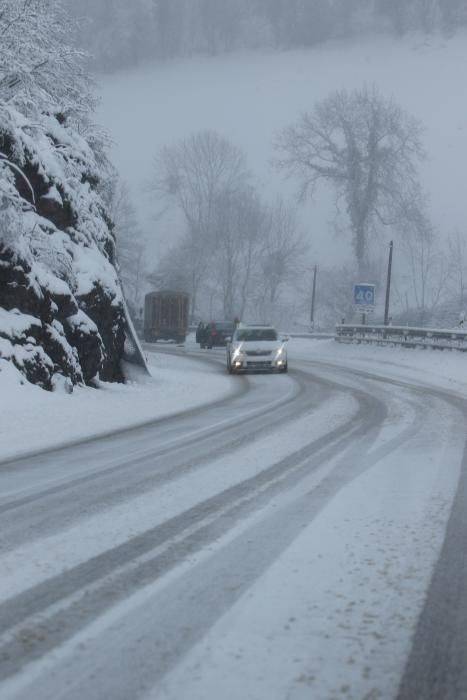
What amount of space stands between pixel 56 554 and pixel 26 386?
1102cm

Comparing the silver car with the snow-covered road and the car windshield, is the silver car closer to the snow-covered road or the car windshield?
the car windshield

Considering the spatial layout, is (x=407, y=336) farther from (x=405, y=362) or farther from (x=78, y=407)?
(x=78, y=407)

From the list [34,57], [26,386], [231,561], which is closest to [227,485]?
[231,561]

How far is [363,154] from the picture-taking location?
56656 mm

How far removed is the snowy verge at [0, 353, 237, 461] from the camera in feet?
41.5

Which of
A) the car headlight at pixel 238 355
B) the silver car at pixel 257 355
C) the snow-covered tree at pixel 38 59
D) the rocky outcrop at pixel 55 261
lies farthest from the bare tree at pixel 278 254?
the rocky outcrop at pixel 55 261

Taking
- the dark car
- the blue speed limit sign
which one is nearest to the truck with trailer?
the dark car

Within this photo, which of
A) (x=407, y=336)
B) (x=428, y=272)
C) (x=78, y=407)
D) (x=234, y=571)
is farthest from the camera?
(x=428, y=272)

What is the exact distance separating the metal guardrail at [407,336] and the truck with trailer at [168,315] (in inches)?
564

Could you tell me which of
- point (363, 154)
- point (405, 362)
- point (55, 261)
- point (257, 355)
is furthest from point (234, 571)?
point (363, 154)

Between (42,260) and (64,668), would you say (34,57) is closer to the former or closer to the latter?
(42,260)

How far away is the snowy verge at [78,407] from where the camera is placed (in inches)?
499

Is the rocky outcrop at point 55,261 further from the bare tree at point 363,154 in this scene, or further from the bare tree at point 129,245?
the bare tree at point 129,245

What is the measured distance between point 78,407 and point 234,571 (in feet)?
38.0
